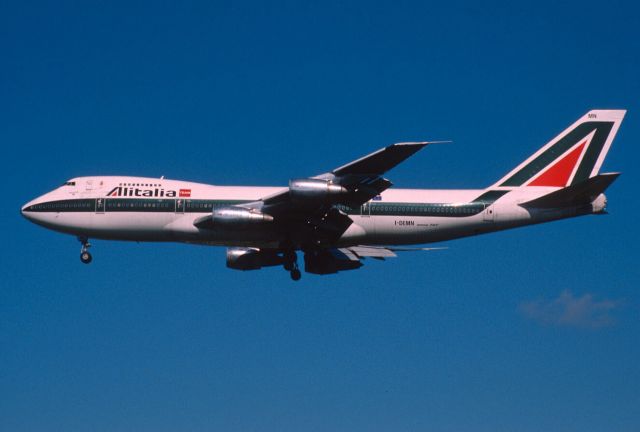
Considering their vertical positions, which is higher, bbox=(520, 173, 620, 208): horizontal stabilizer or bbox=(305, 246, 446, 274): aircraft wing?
bbox=(520, 173, 620, 208): horizontal stabilizer

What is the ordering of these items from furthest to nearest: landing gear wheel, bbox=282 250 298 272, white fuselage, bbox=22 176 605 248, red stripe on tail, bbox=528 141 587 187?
red stripe on tail, bbox=528 141 587 187
landing gear wheel, bbox=282 250 298 272
white fuselage, bbox=22 176 605 248

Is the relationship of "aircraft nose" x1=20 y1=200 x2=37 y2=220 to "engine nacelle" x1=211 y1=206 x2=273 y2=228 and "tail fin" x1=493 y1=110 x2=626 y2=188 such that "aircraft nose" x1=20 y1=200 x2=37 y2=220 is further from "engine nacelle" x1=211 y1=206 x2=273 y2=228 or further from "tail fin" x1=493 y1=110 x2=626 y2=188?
"tail fin" x1=493 y1=110 x2=626 y2=188

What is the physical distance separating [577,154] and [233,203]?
21.0 metres

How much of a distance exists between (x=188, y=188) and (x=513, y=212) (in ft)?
61.4

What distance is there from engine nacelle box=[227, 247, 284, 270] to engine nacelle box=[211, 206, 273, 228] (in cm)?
507

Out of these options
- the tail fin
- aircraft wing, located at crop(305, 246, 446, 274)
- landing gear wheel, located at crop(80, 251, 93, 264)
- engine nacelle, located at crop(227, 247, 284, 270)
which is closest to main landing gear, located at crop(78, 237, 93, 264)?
landing gear wheel, located at crop(80, 251, 93, 264)

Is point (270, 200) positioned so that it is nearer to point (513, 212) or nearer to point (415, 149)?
point (415, 149)

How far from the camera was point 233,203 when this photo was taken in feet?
185

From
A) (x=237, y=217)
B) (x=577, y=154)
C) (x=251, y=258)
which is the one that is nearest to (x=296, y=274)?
(x=251, y=258)

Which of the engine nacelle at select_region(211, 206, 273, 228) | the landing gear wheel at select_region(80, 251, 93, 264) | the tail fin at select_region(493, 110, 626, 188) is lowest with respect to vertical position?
the landing gear wheel at select_region(80, 251, 93, 264)

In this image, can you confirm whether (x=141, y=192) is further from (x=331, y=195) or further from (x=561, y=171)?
(x=561, y=171)

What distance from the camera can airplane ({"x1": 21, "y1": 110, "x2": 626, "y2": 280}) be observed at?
5416 cm

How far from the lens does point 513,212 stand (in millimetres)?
56719

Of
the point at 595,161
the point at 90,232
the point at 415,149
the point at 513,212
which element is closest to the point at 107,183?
the point at 90,232
